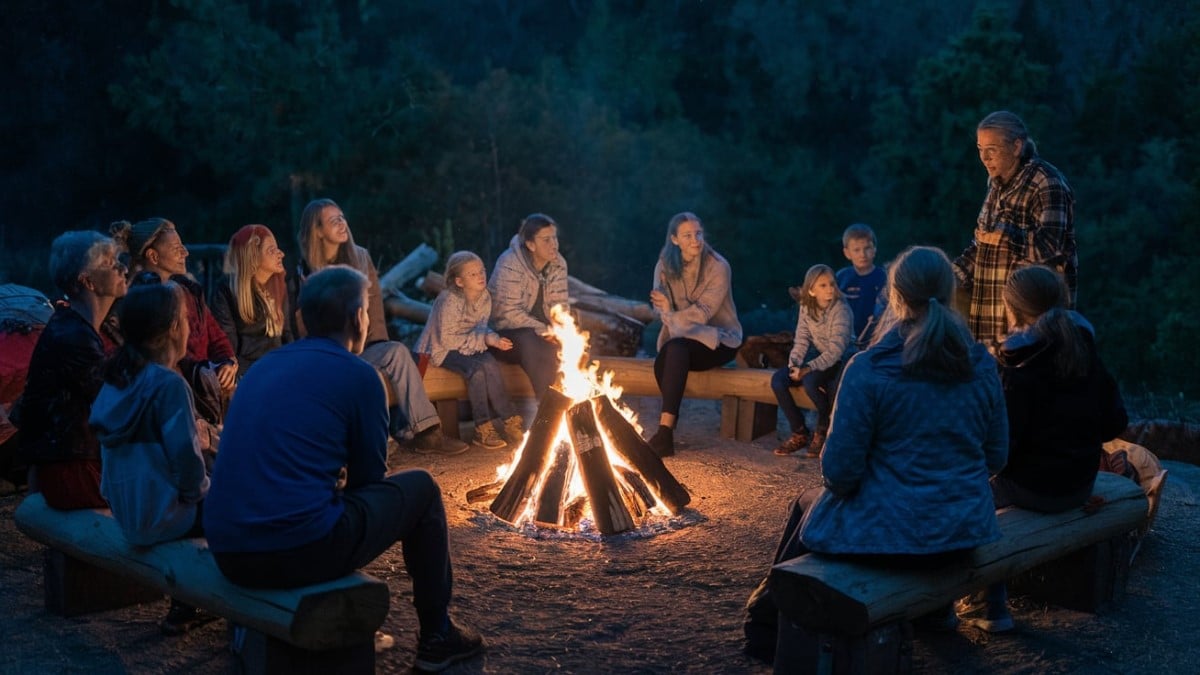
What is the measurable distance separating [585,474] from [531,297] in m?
2.21

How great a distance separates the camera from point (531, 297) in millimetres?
7426

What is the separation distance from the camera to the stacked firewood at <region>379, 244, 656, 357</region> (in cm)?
856

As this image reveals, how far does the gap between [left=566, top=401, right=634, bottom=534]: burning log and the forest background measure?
7.71m

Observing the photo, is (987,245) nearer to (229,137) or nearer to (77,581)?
(77,581)

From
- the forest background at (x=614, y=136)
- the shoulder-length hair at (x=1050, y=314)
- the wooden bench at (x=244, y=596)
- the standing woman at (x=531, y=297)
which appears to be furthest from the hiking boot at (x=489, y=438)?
the forest background at (x=614, y=136)

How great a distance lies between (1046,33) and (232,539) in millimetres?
20400

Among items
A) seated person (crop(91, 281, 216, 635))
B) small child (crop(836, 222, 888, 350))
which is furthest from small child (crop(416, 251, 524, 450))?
seated person (crop(91, 281, 216, 635))

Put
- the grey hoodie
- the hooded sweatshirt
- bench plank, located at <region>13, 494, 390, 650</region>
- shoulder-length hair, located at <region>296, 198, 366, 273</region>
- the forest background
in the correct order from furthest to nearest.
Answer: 1. the forest background
2. the grey hoodie
3. shoulder-length hair, located at <region>296, 198, 366, 273</region>
4. the hooded sweatshirt
5. bench plank, located at <region>13, 494, 390, 650</region>

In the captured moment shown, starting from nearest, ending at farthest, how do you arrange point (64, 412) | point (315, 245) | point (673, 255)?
point (64, 412) → point (315, 245) → point (673, 255)

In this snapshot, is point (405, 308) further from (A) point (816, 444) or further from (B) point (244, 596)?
(B) point (244, 596)

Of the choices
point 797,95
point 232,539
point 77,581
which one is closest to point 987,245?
point 232,539

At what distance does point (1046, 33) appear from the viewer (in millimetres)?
20406

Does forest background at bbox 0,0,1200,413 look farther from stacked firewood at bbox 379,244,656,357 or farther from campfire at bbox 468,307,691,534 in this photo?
campfire at bbox 468,307,691,534

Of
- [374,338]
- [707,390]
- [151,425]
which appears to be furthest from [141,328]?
[707,390]
